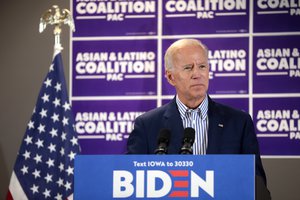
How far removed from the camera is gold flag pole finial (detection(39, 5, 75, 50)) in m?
3.91

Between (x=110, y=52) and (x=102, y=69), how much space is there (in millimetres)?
150

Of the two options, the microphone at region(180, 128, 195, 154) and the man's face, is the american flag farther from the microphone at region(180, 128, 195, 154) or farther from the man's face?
the microphone at region(180, 128, 195, 154)

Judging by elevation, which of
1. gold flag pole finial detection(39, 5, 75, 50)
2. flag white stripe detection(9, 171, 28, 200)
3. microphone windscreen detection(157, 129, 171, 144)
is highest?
gold flag pole finial detection(39, 5, 75, 50)

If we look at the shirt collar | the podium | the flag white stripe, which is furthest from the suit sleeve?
the flag white stripe

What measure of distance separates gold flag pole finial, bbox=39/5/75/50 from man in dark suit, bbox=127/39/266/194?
1.46 metres

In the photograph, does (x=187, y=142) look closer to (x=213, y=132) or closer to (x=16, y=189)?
(x=213, y=132)

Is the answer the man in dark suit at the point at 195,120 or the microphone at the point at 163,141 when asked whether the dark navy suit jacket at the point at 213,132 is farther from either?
the microphone at the point at 163,141

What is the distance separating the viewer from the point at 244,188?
5.74ft

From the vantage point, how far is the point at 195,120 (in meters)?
2.62

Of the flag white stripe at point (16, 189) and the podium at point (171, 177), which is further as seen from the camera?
the flag white stripe at point (16, 189)

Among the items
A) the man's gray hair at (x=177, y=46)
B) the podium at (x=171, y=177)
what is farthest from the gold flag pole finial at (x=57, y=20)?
the podium at (x=171, y=177)

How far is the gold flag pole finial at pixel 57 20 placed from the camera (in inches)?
154

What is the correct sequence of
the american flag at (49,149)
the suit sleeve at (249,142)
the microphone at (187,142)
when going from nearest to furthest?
the microphone at (187,142), the suit sleeve at (249,142), the american flag at (49,149)

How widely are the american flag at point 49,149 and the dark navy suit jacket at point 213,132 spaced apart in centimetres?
138
